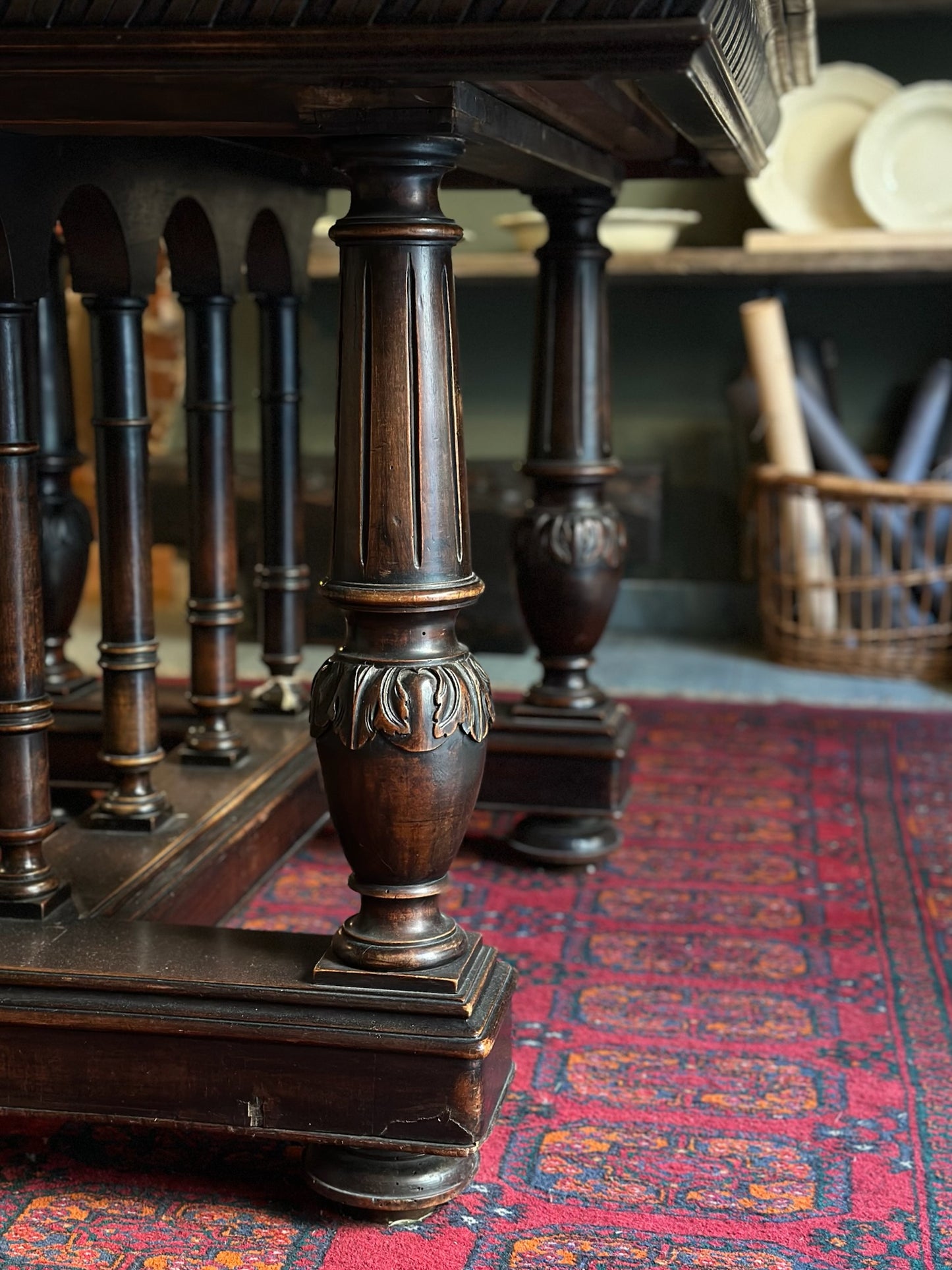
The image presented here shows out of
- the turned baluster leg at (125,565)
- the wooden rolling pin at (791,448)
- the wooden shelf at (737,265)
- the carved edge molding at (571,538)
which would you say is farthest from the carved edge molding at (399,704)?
the wooden shelf at (737,265)

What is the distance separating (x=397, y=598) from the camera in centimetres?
122

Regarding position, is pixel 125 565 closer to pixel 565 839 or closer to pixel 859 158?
pixel 565 839

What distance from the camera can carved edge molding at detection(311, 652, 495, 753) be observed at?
1.23m

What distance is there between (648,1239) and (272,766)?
0.98 meters

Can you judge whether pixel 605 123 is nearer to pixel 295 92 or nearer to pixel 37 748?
pixel 295 92

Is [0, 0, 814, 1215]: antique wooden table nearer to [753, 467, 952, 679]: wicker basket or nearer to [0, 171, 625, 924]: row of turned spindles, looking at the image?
[0, 171, 625, 924]: row of turned spindles

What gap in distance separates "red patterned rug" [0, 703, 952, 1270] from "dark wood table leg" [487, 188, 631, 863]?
21 cm

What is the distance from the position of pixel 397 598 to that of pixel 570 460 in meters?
1.01

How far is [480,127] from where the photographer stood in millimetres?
1244

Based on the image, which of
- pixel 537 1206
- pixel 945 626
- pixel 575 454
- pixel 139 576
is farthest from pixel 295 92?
pixel 945 626

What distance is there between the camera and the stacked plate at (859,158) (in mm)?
3938

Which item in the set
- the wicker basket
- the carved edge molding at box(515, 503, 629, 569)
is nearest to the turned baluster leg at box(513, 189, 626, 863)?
the carved edge molding at box(515, 503, 629, 569)

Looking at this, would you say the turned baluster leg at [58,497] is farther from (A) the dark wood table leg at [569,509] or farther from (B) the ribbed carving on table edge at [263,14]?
(B) the ribbed carving on table edge at [263,14]

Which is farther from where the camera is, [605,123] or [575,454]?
[575,454]
